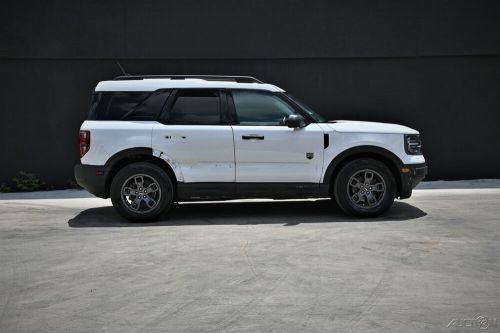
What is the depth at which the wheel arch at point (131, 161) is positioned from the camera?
382 inches

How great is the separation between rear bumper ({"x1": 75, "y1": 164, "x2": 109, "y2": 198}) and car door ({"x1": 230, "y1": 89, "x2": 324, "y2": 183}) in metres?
1.80

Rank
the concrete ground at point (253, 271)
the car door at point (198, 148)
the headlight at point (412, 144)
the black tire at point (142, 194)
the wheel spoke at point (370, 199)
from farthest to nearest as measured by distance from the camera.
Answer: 1. the headlight at point (412, 144)
2. the wheel spoke at point (370, 199)
3. the car door at point (198, 148)
4. the black tire at point (142, 194)
5. the concrete ground at point (253, 271)

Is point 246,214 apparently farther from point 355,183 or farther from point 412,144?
point 412,144

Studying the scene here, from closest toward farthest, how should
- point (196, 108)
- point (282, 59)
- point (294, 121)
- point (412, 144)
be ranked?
point (294, 121) → point (196, 108) → point (412, 144) → point (282, 59)

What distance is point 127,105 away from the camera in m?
9.88

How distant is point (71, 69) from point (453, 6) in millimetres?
7465

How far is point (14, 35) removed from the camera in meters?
13.7

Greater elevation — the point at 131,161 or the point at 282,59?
the point at 282,59

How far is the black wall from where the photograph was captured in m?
13.8

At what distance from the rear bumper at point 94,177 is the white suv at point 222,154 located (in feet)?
0.04

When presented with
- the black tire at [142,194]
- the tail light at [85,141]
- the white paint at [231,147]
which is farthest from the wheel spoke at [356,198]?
the tail light at [85,141]

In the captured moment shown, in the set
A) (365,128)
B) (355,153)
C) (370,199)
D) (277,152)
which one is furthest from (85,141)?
(370,199)

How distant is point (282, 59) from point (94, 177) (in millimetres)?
5567

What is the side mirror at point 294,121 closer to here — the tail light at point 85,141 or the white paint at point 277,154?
the white paint at point 277,154
